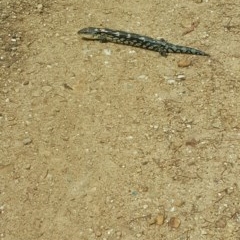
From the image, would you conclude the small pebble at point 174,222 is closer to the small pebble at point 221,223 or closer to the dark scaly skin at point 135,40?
the small pebble at point 221,223

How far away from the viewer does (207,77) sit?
368 inches

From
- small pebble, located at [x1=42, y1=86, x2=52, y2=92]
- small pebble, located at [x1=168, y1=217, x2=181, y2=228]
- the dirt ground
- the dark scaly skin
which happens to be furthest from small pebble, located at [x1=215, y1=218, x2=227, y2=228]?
small pebble, located at [x1=42, y1=86, x2=52, y2=92]

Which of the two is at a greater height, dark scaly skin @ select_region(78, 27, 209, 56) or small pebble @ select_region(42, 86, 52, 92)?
dark scaly skin @ select_region(78, 27, 209, 56)

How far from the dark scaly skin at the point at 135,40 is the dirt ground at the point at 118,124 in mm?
122

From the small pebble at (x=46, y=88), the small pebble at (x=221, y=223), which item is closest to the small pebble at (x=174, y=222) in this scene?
the small pebble at (x=221, y=223)

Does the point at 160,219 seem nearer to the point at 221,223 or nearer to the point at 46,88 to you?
the point at 221,223

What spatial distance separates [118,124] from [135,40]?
2073 millimetres

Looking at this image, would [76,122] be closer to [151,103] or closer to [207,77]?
[151,103]

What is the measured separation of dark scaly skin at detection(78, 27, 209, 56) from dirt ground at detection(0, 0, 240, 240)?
0.40 ft

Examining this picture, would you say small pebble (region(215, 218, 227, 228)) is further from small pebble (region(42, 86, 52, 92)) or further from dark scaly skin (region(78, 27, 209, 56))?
small pebble (region(42, 86, 52, 92))

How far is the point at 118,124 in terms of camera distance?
859 cm

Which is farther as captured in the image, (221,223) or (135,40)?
(135,40)

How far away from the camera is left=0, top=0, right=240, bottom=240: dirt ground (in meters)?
7.41

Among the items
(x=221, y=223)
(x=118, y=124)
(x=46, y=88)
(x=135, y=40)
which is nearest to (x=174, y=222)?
(x=221, y=223)
